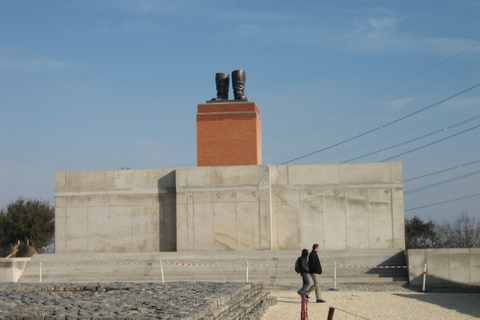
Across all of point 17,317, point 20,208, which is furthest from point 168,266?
point 20,208

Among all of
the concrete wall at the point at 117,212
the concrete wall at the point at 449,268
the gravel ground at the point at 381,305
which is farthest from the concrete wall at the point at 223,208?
the concrete wall at the point at 449,268

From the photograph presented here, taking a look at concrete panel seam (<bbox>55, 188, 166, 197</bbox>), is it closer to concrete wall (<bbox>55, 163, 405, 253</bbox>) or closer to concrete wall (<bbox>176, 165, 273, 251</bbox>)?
concrete wall (<bbox>55, 163, 405, 253</bbox>)

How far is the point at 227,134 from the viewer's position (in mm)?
30578

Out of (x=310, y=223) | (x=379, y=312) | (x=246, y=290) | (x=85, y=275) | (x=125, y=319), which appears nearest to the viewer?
(x=125, y=319)

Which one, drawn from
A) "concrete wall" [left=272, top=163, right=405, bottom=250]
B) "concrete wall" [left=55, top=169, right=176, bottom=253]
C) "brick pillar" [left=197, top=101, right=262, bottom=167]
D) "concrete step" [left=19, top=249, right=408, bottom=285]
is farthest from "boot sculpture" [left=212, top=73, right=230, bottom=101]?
"concrete step" [left=19, top=249, right=408, bottom=285]

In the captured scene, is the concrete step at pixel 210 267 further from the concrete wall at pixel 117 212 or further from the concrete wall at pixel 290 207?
the concrete wall at pixel 117 212

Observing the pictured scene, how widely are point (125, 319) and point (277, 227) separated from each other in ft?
61.3

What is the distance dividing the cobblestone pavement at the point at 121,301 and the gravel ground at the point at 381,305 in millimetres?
1608

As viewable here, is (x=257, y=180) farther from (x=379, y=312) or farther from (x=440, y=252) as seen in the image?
(x=379, y=312)

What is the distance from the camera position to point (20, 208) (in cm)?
5425

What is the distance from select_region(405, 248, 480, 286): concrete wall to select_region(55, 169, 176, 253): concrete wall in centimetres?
1185

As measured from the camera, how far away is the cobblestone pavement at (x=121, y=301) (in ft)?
37.2

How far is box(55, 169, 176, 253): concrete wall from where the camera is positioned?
29.8m

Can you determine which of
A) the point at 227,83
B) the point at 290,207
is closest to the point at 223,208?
the point at 290,207
